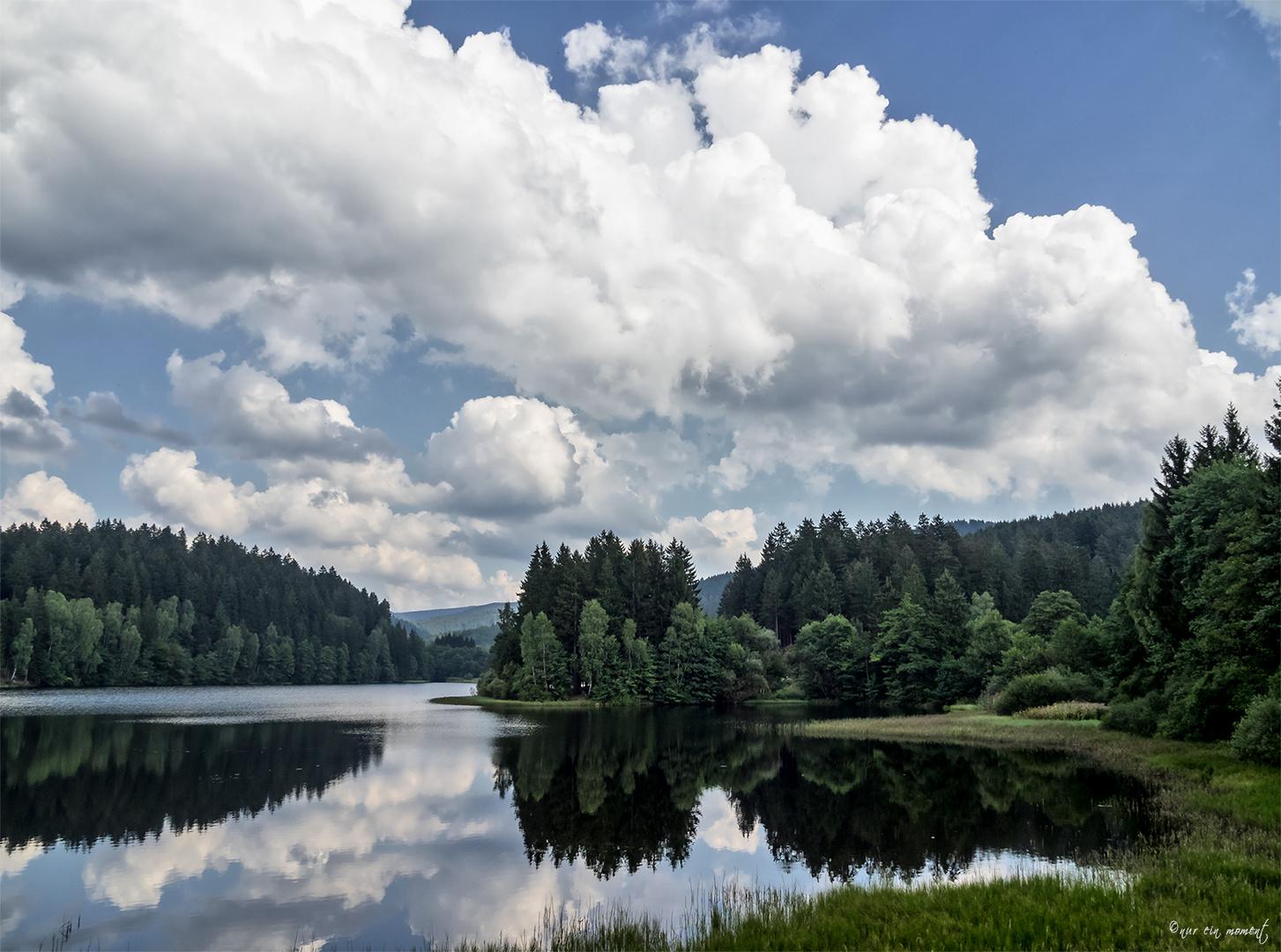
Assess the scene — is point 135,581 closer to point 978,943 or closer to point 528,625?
point 528,625

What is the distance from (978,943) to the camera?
47.5 feet

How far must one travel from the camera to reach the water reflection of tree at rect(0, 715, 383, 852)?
3123 centimetres

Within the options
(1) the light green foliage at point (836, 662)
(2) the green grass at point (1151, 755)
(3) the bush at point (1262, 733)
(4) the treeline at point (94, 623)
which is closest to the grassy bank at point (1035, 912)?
(2) the green grass at point (1151, 755)

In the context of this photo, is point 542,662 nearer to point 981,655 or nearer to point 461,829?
point 981,655

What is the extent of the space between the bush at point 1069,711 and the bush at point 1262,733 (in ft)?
108

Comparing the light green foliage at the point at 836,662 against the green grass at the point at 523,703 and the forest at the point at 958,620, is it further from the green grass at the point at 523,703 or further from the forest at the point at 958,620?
the green grass at the point at 523,703

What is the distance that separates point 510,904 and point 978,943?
43.3 feet

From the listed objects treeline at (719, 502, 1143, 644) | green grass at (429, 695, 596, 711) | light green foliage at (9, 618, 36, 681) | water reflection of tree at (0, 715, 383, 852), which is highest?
treeline at (719, 502, 1143, 644)

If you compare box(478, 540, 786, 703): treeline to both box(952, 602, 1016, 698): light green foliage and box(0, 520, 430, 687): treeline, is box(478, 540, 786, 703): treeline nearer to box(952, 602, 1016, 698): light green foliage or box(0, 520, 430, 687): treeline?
box(952, 602, 1016, 698): light green foliage

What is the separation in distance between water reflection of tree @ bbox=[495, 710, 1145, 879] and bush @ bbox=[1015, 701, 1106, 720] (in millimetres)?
18850

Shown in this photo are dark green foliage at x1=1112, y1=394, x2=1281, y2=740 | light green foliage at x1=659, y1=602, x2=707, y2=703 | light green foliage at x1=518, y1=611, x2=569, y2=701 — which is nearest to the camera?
dark green foliage at x1=1112, y1=394, x2=1281, y2=740

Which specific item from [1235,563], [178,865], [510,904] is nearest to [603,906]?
[510,904]

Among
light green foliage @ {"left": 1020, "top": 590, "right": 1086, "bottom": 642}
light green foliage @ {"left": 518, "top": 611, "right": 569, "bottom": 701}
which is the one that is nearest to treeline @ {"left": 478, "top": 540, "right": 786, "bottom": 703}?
light green foliage @ {"left": 518, "top": 611, "right": 569, "bottom": 701}

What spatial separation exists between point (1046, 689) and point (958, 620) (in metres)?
31.9
